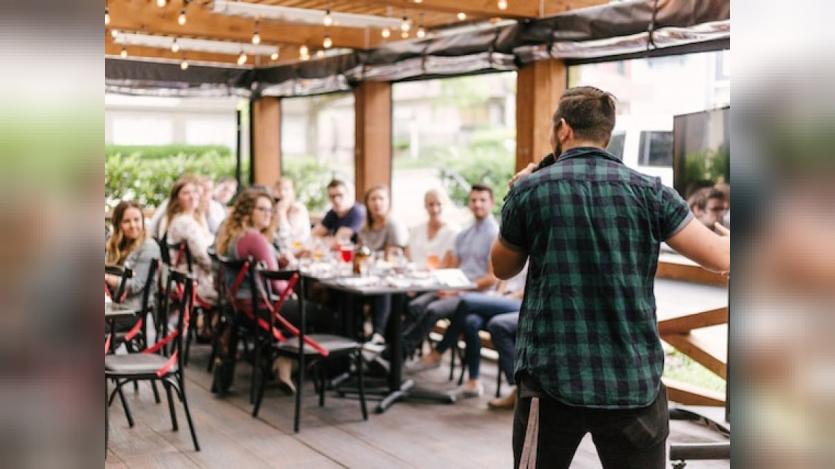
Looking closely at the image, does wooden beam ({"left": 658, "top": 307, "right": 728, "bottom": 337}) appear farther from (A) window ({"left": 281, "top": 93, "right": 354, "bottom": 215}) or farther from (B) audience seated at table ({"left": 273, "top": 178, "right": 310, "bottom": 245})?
(A) window ({"left": 281, "top": 93, "right": 354, "bottom": 215})

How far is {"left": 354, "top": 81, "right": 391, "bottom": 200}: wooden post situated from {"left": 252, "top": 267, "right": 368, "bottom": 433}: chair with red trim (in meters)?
3.62

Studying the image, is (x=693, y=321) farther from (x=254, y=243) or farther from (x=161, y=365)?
(x=161, y=365)

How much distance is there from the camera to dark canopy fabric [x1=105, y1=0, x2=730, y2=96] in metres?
5.84

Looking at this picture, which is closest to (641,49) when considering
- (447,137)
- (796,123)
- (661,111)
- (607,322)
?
(661,111)

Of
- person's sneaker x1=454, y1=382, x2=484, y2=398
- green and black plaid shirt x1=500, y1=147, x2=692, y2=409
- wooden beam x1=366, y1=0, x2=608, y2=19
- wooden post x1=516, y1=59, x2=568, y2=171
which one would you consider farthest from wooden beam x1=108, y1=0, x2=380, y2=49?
green and black plaid shirt x1=500, y1=147, x2=692, y2=409

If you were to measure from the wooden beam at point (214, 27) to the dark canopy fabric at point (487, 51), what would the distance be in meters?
0.22

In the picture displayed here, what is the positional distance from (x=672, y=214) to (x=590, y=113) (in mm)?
346

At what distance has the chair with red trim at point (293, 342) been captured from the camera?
539 cm

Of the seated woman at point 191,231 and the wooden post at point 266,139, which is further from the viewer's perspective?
the wooden post at point 266,139

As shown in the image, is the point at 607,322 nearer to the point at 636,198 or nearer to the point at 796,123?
the point at 636,198

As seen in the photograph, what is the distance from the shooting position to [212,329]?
23.6 ft

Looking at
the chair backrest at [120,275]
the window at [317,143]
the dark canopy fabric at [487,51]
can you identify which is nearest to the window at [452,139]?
the dark canopy fabric at [487,51]

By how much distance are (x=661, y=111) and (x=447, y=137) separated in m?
2.78

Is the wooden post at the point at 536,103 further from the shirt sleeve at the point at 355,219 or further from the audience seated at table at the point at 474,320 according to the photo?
the shirt sleeve at the point at 355,219
